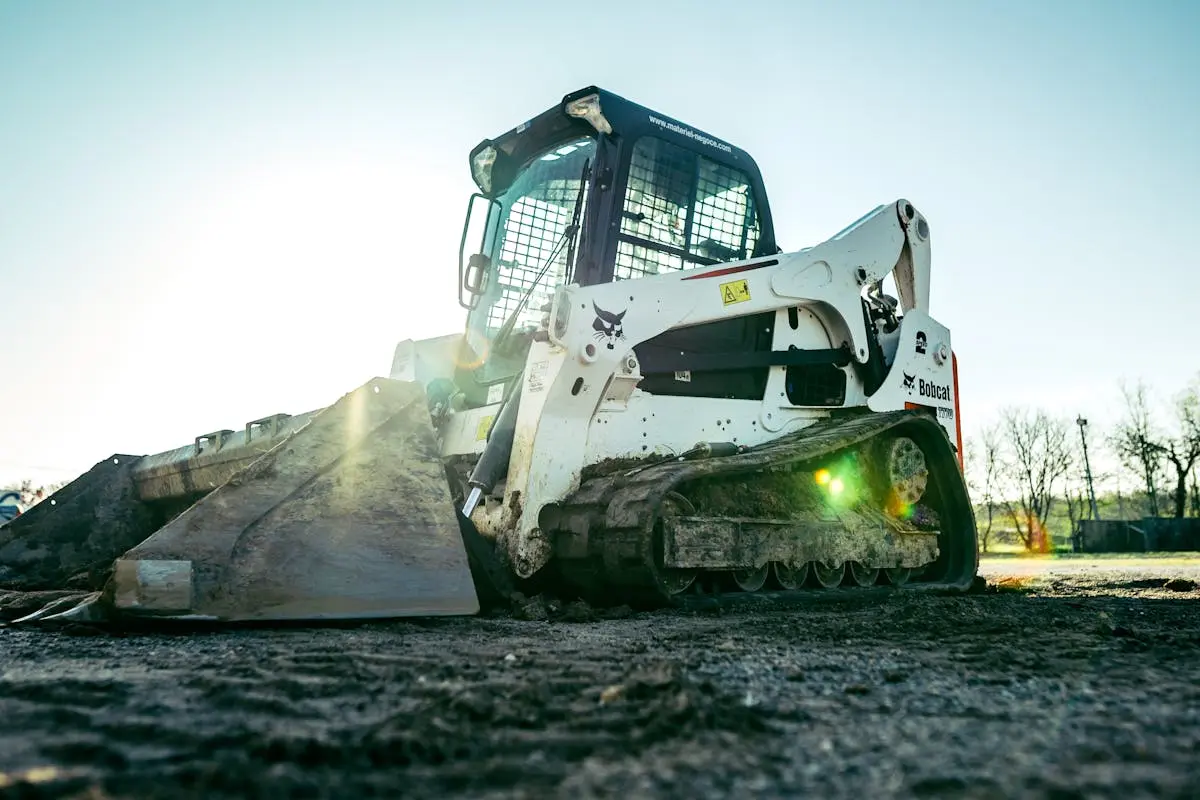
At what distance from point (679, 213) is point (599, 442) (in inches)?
72.5

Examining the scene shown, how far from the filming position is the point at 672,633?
3.78m

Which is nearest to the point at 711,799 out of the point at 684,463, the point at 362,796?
the point at 362,796

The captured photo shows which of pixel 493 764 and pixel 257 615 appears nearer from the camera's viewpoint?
pixel 493 764

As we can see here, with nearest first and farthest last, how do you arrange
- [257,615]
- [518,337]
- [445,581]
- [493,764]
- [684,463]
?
[493,764]
[257,615]
[445,581]
[684,463]
[518,337]

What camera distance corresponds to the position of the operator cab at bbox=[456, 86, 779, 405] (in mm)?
5875

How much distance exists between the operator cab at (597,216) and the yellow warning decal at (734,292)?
0.23 metres

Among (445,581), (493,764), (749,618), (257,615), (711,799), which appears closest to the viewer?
(711,799)

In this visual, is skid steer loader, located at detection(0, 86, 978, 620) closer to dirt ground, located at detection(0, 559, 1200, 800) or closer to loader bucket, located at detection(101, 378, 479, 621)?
loader bucket, located at detection(101, 378, 479, 621)

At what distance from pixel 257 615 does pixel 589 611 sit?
1.61m

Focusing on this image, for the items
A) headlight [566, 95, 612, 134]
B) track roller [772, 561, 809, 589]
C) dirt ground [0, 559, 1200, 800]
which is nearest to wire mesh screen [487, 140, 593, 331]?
headlight [566, 95, 612, 134]

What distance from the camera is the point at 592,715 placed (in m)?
2.05

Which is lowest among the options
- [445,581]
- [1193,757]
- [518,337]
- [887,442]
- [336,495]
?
[1193,757]

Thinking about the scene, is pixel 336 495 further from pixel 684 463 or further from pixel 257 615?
pixel 684 463

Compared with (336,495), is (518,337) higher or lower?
higher
